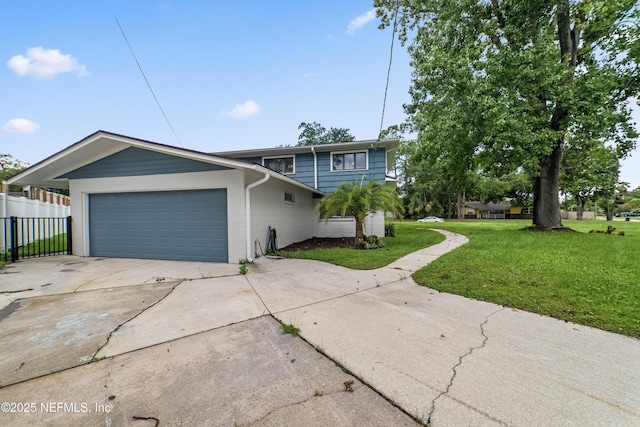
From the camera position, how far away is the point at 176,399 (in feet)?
5.96

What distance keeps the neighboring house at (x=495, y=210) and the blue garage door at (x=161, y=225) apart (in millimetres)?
54242

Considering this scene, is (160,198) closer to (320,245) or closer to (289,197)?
(289,197)

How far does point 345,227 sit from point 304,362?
9461 millimetres

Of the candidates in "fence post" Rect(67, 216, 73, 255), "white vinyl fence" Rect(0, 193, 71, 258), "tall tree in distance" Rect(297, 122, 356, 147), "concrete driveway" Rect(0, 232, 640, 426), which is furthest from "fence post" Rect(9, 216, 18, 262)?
"tall tree in distance" Rect(297, 122, 356, 147)

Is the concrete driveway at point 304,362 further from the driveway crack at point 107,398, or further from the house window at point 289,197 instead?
the house window at point 289,197

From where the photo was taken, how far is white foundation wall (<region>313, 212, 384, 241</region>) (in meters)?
11.2

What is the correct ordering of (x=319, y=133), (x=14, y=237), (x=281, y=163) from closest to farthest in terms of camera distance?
(x=14, y=237)
(x=281, y=163)
(x=319, y=133)

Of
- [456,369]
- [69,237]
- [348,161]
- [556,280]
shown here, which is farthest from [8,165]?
[556,280]

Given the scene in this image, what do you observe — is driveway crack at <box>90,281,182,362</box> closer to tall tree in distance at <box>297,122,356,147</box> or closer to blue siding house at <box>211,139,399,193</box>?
blue siding house at <box>211,139,399,193</box>

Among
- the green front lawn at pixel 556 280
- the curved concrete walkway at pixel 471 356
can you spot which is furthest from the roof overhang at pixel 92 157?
the green front lawn at pixel 556 280

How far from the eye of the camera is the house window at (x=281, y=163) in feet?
38.7

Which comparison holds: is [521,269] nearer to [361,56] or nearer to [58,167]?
[361,56]

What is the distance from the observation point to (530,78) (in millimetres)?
9844

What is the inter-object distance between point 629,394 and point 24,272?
9438 mm
